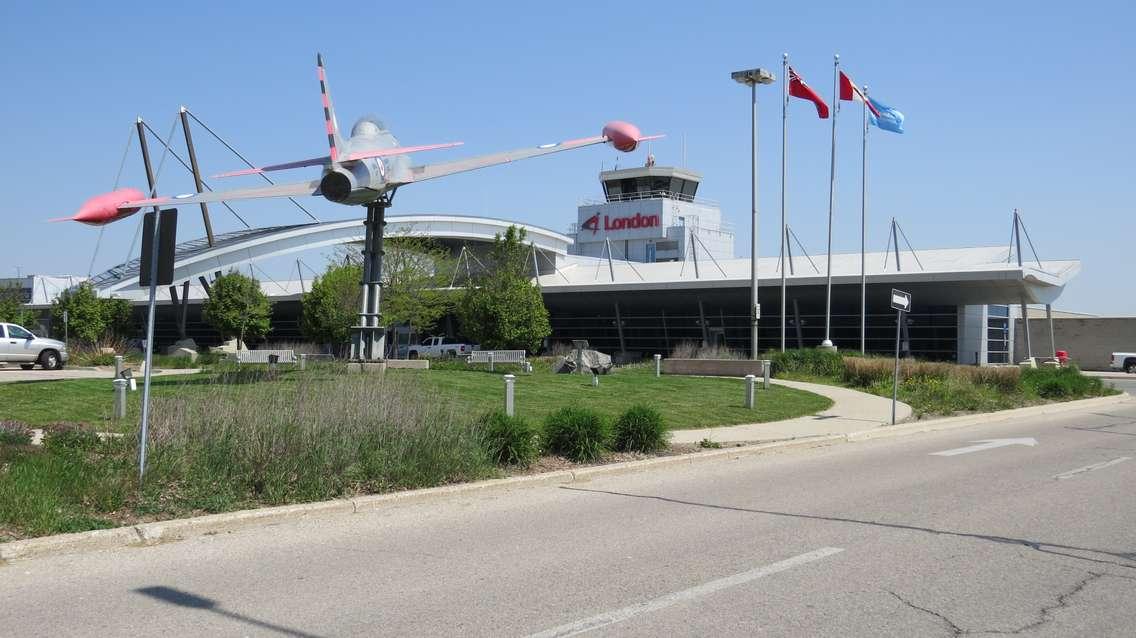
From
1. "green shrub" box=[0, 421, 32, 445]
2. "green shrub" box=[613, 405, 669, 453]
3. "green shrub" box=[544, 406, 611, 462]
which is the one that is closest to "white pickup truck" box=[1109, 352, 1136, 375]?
"green shrub" box=[613, 405, 669, 453]

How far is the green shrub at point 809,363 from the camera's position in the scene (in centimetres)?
3153

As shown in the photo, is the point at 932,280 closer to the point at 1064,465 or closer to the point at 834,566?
the point at 1064,465

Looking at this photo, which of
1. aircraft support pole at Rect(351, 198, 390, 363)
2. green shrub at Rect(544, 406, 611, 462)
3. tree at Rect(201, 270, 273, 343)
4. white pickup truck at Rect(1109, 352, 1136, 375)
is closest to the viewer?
green shrub at Rect(544, 406, 611, 462)

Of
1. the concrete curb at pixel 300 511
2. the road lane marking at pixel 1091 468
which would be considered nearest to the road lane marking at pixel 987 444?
the road lane marking at pixel 1091 468

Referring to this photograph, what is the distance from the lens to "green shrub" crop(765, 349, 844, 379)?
103 feet

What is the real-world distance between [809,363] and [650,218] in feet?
152

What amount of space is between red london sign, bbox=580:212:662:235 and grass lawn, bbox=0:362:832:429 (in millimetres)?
51443

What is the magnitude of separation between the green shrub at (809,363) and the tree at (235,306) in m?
31.8

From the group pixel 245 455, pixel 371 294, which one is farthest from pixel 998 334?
pixel 245 455

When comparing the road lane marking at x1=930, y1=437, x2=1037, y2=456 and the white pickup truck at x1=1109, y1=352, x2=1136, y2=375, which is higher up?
the white pickup truck at x1=1109, y1=352, x2=1136, y2=375

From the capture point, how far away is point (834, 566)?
7.62m

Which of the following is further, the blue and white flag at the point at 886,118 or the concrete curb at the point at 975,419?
the blue and white flag at the point at 886,118

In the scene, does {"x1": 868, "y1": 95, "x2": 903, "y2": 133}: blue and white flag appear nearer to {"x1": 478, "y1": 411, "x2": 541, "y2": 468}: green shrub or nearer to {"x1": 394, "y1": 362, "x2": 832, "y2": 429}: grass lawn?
{"x1": 394, "y1": 362, "x2": 832, "y2": 429}: grass lawn

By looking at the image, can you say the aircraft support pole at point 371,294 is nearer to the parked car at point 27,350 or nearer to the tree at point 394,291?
the parked car at point 27,350
